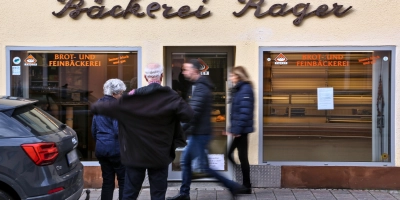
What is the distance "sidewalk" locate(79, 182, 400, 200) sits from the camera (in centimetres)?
758

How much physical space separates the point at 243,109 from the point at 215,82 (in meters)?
1.39

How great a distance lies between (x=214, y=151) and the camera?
860 cm

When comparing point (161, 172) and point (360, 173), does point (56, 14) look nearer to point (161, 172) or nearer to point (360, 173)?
point (161, 172)

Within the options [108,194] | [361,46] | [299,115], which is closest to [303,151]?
[299,115]

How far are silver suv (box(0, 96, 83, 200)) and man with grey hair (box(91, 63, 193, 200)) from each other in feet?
2.47

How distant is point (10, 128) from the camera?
5.45 m

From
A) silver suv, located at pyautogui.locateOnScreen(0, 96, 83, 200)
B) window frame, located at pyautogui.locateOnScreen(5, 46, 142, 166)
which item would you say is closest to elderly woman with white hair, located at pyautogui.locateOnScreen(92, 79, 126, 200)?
silver suv, located at pyautogui.locateOnScreen(0, 96, 83, 200)

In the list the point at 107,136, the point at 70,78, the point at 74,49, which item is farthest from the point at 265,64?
the point at 107,136

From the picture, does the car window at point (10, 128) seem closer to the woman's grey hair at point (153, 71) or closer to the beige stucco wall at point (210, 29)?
the woman's grey hair at point (153, 71)

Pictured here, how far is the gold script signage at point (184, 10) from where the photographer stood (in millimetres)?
7918

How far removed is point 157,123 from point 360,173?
4127 mm

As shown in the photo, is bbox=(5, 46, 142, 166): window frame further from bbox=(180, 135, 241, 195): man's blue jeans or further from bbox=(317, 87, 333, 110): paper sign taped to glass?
bbox=(317, 87, 333, 110): paper sign taped to glass

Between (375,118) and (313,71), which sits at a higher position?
(313,71)

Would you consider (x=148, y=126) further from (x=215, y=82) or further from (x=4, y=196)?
(x=215, y=82)
